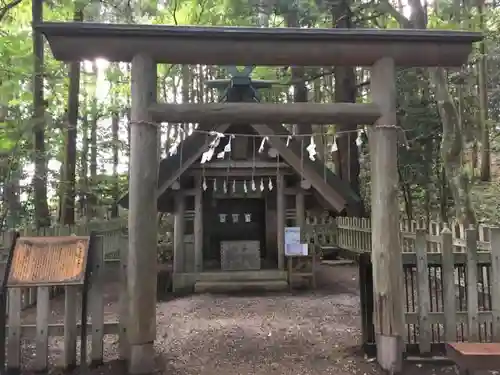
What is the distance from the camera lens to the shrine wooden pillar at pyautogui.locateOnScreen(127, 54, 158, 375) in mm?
5402

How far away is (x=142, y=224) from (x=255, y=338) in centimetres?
284

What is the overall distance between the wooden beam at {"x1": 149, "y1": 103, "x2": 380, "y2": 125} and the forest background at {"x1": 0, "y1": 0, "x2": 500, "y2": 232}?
2.49 meters

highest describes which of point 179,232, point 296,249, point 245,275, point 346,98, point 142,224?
point 346,98

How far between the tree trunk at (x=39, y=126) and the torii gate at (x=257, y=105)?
5734 millimetres

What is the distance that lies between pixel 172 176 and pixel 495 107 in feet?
58.3

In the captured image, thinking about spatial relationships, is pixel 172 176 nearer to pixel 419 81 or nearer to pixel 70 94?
pixel 70 94

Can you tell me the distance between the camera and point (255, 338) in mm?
6996

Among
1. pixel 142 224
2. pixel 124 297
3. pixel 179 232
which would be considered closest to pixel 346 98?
pixel 179 232

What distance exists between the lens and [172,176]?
1115 centimetres

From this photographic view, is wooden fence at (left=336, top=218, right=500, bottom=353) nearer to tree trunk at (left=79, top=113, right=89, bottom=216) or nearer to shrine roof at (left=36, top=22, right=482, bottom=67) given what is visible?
shrine roof at (left=36, top=22, right=482, bottom=67)

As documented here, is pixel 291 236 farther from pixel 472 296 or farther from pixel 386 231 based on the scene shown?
pixel 472 296

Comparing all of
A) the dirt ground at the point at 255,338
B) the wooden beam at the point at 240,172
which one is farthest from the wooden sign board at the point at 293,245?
the wooden beam at the point at 240,172

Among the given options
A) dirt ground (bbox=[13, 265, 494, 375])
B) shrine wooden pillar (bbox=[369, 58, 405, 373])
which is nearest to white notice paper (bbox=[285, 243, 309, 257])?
dirt ground (bbox=[13, 265, 494, 375])

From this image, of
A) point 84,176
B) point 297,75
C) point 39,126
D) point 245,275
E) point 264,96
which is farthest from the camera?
point 264,96
